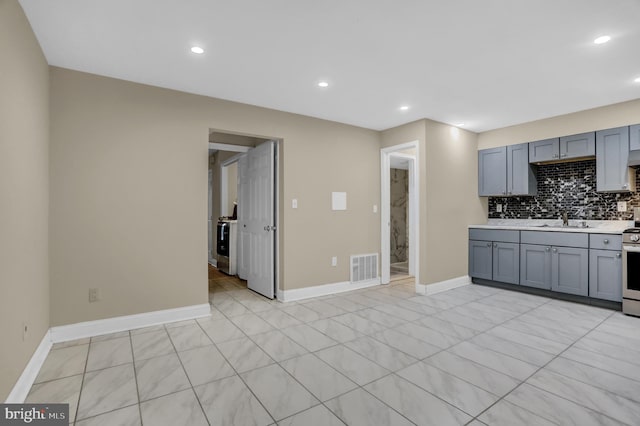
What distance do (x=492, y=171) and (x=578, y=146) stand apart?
1128 mm

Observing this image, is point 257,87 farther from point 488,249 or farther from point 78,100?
point 488,249

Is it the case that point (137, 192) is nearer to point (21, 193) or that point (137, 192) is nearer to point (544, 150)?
point (21, 193)

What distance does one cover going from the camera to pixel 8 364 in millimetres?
1758

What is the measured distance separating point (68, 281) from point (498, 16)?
13.3 ft

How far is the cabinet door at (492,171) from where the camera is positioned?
491 centimetres

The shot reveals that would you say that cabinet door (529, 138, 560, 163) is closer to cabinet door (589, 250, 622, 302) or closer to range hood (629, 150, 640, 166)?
range hood (629, 150, 640, 166)

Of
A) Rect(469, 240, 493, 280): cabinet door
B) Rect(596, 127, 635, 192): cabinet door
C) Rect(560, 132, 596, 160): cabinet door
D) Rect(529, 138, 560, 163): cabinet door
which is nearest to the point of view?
Rect(596, 127, 635, 192): cabinet door

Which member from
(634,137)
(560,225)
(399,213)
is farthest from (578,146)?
(399,213)

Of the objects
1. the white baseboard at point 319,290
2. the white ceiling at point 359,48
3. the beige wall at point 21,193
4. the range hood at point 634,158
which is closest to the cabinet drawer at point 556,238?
the range hood at point 634,158

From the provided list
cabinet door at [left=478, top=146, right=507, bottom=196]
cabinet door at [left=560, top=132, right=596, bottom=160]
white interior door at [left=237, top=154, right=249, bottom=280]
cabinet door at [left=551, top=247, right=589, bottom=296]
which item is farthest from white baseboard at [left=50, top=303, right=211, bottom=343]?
cabinet door at [left=560, top=132, right=596, bottom=160]

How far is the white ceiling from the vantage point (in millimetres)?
2074

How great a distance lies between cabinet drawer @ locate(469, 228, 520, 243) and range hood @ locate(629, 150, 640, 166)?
1.44m

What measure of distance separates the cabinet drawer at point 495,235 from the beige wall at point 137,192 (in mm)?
2795

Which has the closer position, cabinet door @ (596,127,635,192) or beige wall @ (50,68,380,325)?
beige wall @ (50,68,380,325)
